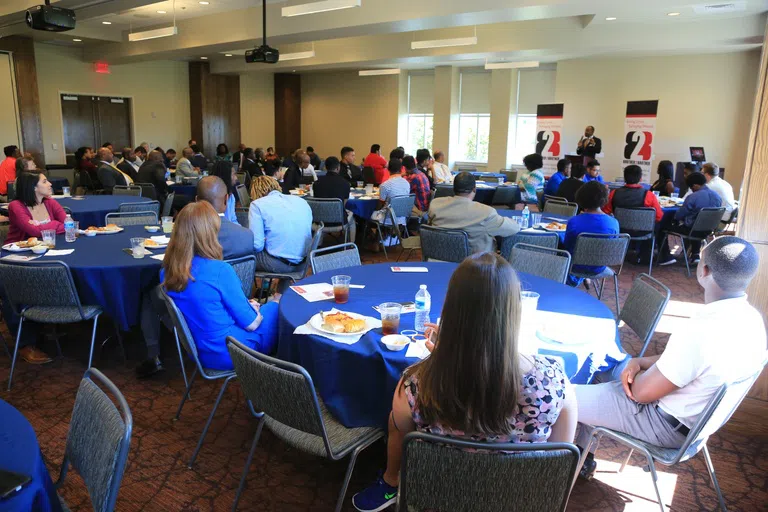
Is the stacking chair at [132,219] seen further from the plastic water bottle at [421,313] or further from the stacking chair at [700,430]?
the stacking chair at [700,430]

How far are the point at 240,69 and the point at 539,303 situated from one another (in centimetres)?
1408

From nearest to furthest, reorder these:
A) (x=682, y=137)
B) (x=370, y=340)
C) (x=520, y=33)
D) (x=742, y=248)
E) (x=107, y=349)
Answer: (x=742, y=248)
(x=370, y=340)
(x=107, y=349)
(x=520, y=33)
(x=682, y=137)

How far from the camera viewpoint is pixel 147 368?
3811mm

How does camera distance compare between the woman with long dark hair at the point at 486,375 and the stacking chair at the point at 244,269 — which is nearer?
the woman with long dark hair at the point at 486,375

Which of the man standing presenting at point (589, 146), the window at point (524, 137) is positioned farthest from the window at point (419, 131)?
the man standing presenting at point (589, 146)

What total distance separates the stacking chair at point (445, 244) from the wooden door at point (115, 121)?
13072 mm

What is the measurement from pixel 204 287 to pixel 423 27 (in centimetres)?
696

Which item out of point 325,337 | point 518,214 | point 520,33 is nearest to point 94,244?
point 325,337

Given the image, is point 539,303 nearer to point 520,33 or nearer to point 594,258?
point 594,258

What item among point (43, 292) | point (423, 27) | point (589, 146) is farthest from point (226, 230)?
point (589, 146)

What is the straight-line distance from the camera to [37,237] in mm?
4508

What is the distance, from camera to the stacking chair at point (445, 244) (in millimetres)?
4645

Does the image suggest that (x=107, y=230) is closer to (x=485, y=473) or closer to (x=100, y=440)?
(x=100, y=440)

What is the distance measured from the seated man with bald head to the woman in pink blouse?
146 centimetres
